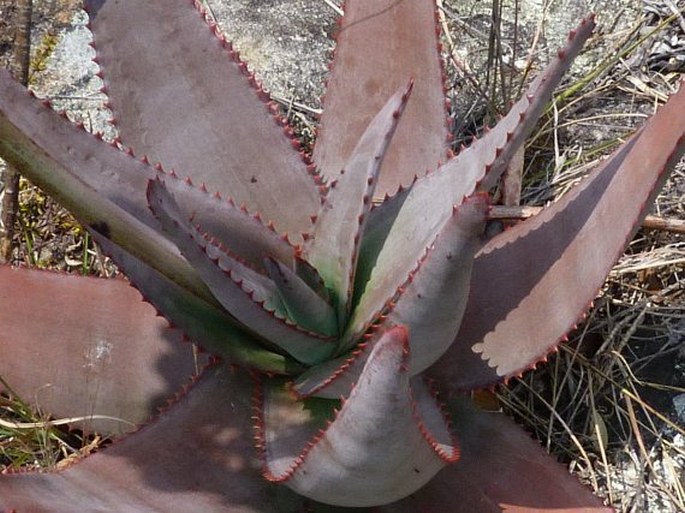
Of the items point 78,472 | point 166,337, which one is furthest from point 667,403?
point 78,472

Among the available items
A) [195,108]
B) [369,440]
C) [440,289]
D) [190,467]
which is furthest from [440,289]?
[195,108]

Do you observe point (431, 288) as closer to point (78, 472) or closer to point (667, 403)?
point (78, 472)

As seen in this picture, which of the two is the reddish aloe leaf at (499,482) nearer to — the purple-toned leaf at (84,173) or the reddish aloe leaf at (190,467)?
the reddish aloe leaf at (190,467)

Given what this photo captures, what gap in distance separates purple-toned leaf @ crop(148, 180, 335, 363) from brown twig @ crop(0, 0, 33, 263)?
1.36 ft

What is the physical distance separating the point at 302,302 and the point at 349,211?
5.2 inches

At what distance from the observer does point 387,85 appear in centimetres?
157

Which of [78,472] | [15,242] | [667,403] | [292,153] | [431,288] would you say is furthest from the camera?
[15,242]

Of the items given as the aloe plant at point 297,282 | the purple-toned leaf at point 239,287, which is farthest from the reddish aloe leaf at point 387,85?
the purple-toned leaf at point 239,287

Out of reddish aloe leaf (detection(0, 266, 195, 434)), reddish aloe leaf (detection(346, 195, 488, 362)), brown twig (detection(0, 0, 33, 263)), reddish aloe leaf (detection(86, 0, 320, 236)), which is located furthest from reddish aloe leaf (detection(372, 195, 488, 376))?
brown twig (detection(0, 0, 33, 263))

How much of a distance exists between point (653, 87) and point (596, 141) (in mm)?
169

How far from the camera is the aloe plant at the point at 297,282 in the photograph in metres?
1.10

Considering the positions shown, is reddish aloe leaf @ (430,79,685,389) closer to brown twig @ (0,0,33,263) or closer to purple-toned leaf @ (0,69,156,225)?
purple-toned leaf @ (0,69,156,225)

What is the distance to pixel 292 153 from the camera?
56.6 inches

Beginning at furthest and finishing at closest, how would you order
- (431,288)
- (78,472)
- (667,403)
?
(667,403), (78,472), (431,288)
